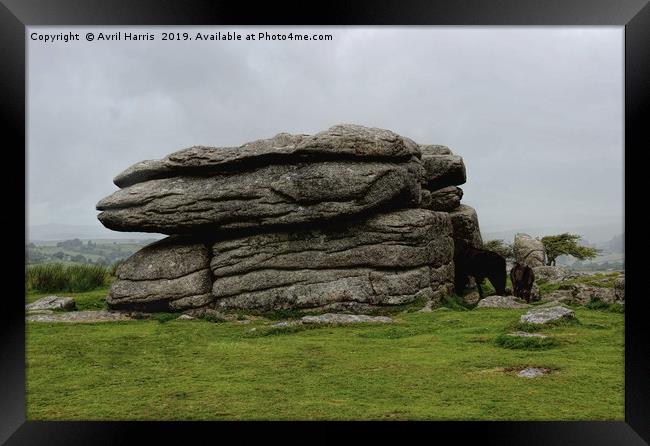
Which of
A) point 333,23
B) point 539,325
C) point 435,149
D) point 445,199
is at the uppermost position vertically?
point 435,149


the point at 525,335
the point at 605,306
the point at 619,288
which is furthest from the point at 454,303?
the point at 525,335

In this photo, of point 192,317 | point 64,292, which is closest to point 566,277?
point 192,317

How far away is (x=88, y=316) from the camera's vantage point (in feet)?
74.3

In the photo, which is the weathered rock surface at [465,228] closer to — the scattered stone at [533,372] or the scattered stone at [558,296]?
the scattered stone at [558,296]

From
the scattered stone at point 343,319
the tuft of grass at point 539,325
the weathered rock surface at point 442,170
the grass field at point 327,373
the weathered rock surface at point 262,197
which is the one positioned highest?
the weathered rock surface at point 442,170

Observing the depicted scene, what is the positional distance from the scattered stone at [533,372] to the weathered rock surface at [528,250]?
28.5m

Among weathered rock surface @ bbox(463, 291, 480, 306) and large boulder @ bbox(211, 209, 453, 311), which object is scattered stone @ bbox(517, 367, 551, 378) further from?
weathered rock surface @ bbox(463, 291, 480, 306)

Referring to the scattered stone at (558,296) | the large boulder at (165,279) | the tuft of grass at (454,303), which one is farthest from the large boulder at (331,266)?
the scattered stone at (558,296)

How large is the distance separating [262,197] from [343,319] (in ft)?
23.3

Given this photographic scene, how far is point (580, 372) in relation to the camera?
1383 cm

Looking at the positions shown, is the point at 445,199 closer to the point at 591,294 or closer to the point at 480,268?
the point at 480,268

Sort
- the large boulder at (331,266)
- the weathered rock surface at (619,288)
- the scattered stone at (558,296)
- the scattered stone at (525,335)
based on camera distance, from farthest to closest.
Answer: the scattered stone at (558,296)
the large boulder at (331,266)
the weathered rock surface at (619,288)
the scattered stone at (525,335)

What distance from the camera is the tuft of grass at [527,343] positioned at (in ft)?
51.4
